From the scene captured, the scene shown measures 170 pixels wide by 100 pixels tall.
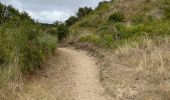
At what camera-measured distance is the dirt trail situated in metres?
11.3

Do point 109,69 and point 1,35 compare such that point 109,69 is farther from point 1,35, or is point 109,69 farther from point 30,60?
point 1,35

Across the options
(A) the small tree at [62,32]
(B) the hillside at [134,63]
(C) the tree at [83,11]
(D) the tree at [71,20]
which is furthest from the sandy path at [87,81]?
(C) the tree at [83,11]

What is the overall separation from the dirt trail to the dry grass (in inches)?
18.8

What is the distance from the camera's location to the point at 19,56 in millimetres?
12156

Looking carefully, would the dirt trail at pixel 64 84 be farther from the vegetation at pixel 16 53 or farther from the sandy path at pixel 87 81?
the vegetation at pixel 16 53

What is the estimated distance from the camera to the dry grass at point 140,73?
11.0m

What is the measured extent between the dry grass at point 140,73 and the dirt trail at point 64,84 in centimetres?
48

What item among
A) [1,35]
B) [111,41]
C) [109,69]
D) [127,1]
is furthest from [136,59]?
[127,1]

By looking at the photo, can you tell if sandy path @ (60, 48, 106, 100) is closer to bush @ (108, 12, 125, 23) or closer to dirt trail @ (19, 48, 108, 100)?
dirt trail @ (19, 48, 108, 100)

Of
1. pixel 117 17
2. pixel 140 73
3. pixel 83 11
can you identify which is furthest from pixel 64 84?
pixel 83 11

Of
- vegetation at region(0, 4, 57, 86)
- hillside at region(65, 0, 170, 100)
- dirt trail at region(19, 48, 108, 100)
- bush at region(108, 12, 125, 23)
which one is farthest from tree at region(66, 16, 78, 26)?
vegetation at region(0, 4, 57, 86)

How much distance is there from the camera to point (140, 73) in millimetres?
13164

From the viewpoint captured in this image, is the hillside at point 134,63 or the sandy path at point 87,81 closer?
the hillside at point 134,63

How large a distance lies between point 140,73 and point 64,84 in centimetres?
266
